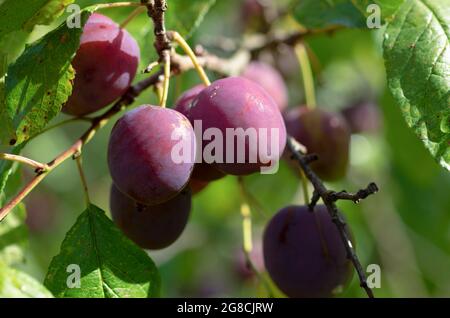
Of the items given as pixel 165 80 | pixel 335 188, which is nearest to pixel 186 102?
pixel 165 80

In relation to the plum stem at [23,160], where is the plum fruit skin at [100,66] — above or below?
above

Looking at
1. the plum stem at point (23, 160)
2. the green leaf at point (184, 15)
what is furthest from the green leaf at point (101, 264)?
the green leaf at point (184, 15)

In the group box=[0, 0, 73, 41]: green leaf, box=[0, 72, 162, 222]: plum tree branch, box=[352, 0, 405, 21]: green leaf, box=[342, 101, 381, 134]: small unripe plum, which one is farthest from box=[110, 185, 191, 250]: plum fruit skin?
box=[342, 101, 381, 134]: small unripe plum

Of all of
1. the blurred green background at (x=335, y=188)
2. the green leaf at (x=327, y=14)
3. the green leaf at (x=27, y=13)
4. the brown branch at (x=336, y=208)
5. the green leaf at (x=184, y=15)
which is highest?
the green leaf at (x=27, y=13)

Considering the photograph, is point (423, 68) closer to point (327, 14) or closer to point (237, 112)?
point (237, 112)

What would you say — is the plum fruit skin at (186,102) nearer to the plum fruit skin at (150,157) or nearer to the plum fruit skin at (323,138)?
the plum fruit skin at (150,157)

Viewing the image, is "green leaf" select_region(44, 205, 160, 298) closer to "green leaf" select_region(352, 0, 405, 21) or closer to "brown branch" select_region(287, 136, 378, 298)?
"brown branch" select_region(287, 136, 378, 298)
